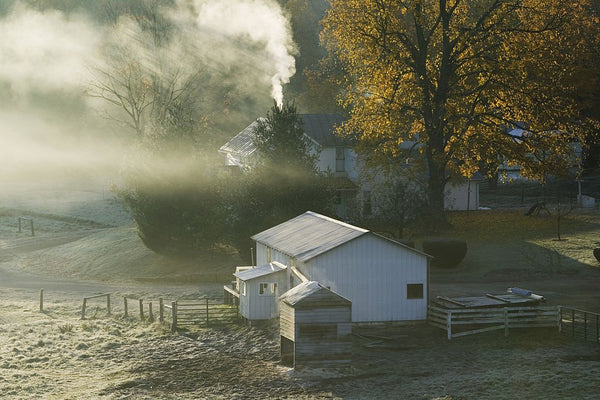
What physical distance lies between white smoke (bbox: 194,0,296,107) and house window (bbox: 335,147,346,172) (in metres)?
5.63

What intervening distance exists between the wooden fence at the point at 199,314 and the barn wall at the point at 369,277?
5002mm

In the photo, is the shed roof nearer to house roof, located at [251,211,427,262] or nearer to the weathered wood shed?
the weathered wood shed

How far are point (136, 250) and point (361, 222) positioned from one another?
15.0 meters

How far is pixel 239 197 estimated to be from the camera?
48781 mm

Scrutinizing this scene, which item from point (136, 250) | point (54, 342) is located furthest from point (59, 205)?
point (54, 342)

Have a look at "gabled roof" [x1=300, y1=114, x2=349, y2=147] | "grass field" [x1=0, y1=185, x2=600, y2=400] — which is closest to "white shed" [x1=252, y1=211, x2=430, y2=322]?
"grass field" [x1=0, y1=185, x2=600, y2=400]

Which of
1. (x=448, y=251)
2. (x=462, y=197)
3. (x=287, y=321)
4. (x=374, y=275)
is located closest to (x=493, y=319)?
(x=374, y=275)

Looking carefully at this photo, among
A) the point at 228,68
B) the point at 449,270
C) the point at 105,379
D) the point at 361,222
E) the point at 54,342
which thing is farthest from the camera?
the point at 228,68

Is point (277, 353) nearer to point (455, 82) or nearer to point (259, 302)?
point (259, 302)

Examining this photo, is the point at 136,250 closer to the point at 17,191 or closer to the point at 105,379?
the point at 105,379

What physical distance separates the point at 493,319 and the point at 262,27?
1513 inches

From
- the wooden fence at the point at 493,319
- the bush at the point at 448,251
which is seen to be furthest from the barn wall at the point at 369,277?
the bush at the point at 448,251

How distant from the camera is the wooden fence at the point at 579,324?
30869 mm

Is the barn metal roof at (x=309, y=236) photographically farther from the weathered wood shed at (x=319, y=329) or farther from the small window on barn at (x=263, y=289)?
the weathered wood shed at (x=319, y=329)
